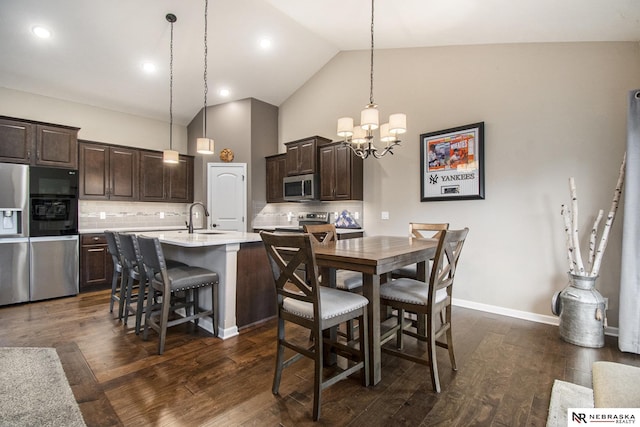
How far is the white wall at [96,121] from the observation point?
4355 millimetres

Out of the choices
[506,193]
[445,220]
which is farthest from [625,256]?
[445,220]

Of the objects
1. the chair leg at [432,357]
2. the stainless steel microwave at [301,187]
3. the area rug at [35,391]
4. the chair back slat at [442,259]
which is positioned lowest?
the area rug at [35,391]

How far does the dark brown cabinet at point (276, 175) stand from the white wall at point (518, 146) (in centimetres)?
188

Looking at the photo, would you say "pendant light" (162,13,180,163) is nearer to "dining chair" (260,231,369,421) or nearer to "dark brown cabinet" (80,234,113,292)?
"dark brown cabinet" (80,234,113,292)

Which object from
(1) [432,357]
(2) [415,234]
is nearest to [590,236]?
(2) [415,234]

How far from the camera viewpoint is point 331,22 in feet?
13.3

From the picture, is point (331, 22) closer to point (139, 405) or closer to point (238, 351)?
point (238, 351)

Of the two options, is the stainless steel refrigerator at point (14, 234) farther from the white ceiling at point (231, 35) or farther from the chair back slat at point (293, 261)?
the chair back slat at point (293, 261)

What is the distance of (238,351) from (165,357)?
0.56 meters

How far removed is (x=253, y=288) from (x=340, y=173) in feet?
7.61

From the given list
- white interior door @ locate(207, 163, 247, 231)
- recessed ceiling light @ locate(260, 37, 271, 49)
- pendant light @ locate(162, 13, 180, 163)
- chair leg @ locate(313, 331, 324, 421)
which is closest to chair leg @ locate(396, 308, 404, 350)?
chair leg @ locate(313, 331, 324, 421)

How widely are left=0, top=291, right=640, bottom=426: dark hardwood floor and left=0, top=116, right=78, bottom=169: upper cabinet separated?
2121 mm

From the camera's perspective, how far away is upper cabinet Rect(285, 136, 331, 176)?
4.93m

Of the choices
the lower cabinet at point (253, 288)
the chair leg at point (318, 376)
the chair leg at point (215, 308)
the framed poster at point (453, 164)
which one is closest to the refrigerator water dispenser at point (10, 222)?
the chair leg at point (215, 308)
